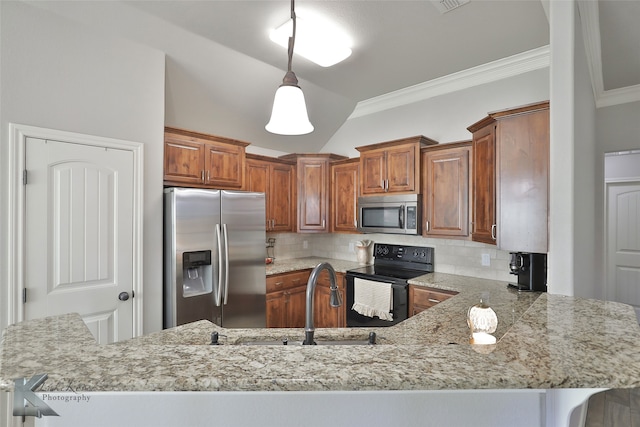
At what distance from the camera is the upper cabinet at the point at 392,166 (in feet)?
11.0

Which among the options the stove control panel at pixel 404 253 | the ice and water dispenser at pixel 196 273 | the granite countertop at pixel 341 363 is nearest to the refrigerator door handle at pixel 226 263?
the ice and water dispenser at pixel 196 273

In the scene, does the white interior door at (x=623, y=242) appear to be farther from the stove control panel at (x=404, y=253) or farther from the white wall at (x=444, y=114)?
the stove control panel at (x=404, y=253)

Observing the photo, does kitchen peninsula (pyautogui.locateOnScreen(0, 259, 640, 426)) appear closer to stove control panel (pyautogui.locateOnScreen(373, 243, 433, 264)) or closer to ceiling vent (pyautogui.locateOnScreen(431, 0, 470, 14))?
ceiling vent (pyautogui.locateOnScreen(431, 0, 470, 14))

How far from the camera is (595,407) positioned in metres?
2.58

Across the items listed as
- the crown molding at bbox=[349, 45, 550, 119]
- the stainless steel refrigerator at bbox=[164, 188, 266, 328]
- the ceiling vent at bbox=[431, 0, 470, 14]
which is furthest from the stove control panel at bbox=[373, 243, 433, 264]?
the ceiling vent at bbox=[431, 0, 470, 14]

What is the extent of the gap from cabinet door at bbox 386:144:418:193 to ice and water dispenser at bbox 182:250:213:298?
2072 mm

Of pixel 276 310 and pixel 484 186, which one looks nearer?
pixel 484 186

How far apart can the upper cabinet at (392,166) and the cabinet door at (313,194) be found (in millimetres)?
604

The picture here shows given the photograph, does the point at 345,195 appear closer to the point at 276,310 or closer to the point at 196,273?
the point at 276,310

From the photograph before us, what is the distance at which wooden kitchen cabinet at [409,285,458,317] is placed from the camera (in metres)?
2.85

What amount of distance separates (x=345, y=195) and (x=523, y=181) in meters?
2.10

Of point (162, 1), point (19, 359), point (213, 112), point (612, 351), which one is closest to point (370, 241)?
point (213, 112)

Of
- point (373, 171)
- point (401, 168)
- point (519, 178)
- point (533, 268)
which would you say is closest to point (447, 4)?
point (519, 178)

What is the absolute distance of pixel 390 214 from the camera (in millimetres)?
3518
